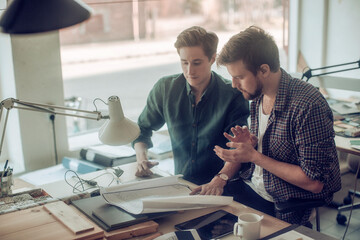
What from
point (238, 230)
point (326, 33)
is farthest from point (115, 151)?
point (326, 33)

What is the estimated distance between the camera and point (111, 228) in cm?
163

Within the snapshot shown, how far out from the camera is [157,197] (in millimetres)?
1865

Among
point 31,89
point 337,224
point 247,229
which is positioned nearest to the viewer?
point 247,229

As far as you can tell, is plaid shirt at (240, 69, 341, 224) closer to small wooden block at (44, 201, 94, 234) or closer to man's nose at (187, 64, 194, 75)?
man's nose at (187, 64, 194, 75)

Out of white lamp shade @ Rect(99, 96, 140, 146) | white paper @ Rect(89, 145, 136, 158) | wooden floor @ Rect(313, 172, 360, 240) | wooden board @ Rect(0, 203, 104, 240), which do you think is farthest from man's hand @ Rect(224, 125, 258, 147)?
wooden floor @ Rect(313, 172, 360, 240)

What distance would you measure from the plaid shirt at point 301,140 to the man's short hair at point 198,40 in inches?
17.6

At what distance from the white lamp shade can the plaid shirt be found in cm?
59

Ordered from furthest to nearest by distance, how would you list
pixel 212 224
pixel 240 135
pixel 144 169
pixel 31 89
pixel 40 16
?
1. pixel 31 89
2. pixel 144 169
3. pixel 240 135
4. pixel 212 224
5. pixel 40 16

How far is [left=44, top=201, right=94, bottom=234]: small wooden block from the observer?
5.24 feet

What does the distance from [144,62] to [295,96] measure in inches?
205

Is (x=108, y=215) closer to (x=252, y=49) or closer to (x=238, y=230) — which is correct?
(x=238, y=230)

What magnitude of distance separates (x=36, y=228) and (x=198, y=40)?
1114mm

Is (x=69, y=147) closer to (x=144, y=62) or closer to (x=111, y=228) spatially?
(x=111, y=228)

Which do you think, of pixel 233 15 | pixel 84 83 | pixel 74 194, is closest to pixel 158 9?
pixel 233 15
